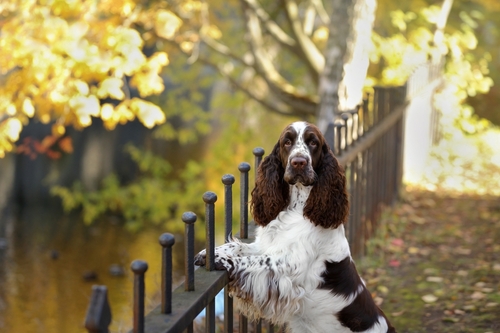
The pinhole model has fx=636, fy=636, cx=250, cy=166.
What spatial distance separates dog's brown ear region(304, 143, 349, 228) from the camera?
9.95ft

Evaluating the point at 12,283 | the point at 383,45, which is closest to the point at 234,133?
the point at 383,45

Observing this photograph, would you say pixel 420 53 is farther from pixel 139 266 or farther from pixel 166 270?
pixel 139 266

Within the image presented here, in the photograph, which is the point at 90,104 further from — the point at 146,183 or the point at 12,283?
the point at 146,183

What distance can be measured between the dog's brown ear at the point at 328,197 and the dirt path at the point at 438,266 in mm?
1657

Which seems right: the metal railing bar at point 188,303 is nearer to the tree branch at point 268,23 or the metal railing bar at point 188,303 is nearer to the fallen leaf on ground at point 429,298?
the fallen leaf on ground at point 429,298

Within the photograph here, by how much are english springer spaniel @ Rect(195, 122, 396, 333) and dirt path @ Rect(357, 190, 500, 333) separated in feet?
4.86

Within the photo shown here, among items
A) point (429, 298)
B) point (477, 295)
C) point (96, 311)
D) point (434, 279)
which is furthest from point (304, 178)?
point (434, 279)

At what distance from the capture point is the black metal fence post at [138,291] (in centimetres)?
194

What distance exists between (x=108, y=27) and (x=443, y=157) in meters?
6.99

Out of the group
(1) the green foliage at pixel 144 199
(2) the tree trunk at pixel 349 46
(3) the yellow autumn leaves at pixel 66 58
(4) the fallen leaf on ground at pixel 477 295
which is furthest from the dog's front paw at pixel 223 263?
(1) the green foliage at pixel 144 199

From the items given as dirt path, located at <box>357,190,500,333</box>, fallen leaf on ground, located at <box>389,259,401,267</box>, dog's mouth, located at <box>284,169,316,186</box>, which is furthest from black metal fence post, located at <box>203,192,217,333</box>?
fallen leaf on ground, located at <box>389,259,401,267</box>

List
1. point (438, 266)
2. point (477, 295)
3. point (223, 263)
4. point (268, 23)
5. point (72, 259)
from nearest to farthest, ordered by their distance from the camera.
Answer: point (223, 263), point (477, 295), point (438, 266), point (268, 23), point (72, 259)

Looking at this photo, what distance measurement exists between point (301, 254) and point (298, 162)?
1.43 ft

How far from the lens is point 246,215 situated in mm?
3369
